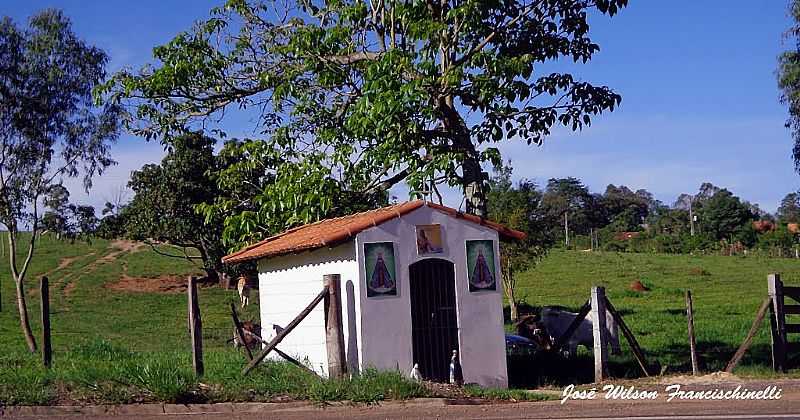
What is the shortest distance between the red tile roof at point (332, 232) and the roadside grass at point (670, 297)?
12.0 ft

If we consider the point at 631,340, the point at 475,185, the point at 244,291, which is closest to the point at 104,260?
the point at 244,291

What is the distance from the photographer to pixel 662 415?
11633 millimetres

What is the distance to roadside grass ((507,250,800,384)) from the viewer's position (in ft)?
62.3

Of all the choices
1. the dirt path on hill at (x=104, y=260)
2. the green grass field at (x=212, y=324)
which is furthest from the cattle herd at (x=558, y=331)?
the dirt path on hill at (x=104, y=260)

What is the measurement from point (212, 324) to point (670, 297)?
18169 mm

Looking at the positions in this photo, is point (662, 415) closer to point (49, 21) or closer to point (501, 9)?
point (501, 9)

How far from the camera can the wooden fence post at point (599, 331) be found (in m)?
15.9

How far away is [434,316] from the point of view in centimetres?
1505

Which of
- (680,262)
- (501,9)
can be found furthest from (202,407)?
(680,262)

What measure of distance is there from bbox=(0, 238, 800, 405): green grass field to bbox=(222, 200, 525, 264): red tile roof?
188 cm

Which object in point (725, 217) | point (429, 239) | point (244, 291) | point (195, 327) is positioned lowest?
point (195, 327)

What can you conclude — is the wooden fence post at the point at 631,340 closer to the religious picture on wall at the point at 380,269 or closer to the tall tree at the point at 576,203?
the religious picture on wall at the point at 380,269

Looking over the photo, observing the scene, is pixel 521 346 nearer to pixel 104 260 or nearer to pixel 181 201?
pixel 181 201

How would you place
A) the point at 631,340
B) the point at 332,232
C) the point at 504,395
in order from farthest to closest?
the point at 631,340 < the point at 332,232 < the point at 504,395
